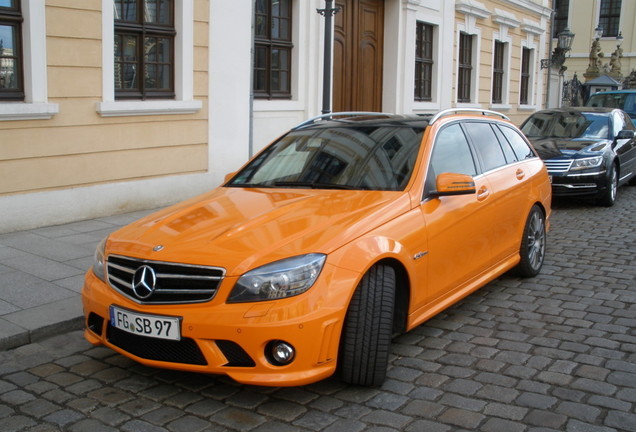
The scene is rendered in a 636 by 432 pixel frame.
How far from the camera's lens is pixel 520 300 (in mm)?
6094

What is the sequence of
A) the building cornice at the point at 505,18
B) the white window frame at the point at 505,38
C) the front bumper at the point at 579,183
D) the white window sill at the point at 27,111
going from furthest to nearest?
the white window frame at the point at 505,38 → the building cornice at the point at 505,18 → the front bumper at the point at 579,183 → the white window sill at the point at 27,111

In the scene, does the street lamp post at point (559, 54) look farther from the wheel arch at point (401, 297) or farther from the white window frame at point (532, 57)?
the wheel arch at point (401, 297)

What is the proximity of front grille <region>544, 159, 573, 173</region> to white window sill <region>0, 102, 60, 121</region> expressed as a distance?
7193mm

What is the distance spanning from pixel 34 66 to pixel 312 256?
5.68 metres

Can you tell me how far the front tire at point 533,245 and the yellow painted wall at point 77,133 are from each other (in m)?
5.33

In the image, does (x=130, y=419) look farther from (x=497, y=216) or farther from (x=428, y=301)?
(x=497, y=216)

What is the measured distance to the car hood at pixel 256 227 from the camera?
3.96m

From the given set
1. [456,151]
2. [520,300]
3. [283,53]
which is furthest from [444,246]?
[283,53]

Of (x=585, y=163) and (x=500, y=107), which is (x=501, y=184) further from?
(x=500, y=107)

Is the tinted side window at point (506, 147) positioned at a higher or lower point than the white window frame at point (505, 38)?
lower

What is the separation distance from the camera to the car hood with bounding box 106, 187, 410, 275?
156 inches

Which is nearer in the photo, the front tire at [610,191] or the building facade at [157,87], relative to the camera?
the building facade at [157,87]

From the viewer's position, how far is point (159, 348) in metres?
4.00

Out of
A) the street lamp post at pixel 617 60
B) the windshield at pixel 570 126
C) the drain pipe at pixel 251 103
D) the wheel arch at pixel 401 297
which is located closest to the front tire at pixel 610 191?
Result: the windshield at pixel 570 126
